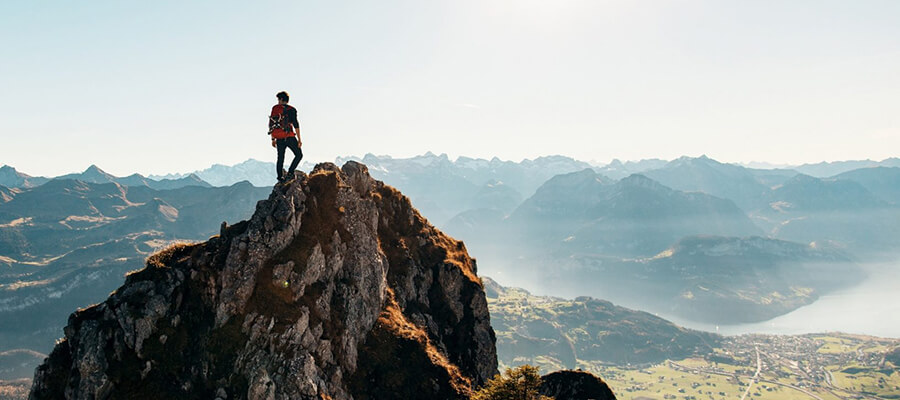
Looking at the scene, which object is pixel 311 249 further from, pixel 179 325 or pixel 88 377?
pixel 88 377

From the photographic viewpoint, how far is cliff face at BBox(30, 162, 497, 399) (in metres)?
29.7

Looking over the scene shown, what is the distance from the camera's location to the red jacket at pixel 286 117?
38.9m

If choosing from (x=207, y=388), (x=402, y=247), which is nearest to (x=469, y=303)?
(x=402, y=247)

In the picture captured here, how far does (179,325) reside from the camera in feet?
103

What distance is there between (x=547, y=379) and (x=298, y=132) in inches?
1383

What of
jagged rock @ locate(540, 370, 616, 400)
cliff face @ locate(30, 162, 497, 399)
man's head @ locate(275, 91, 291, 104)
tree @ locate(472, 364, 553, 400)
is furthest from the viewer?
jagged rock @ locate(540, 370, 616, 400)

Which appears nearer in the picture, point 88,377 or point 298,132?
point 88,377

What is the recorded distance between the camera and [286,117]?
39.2 metres

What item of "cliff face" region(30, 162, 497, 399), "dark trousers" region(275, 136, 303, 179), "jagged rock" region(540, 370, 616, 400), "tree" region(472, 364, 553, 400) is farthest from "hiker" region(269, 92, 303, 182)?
"jagged rock" region(540, 370, 616, 400)

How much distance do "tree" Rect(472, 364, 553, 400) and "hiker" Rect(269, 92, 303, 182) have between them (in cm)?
2295

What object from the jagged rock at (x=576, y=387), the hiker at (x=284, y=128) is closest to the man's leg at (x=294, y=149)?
the hiker at (x=284, y=128)

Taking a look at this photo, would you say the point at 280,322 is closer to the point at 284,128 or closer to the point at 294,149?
the point at 294,149

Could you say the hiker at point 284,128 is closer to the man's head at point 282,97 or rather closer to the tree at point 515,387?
the man's head at point 282,97

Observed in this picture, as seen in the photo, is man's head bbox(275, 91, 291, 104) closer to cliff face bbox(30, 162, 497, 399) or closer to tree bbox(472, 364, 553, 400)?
cliff face bbox(30, 162, 497, 399)
